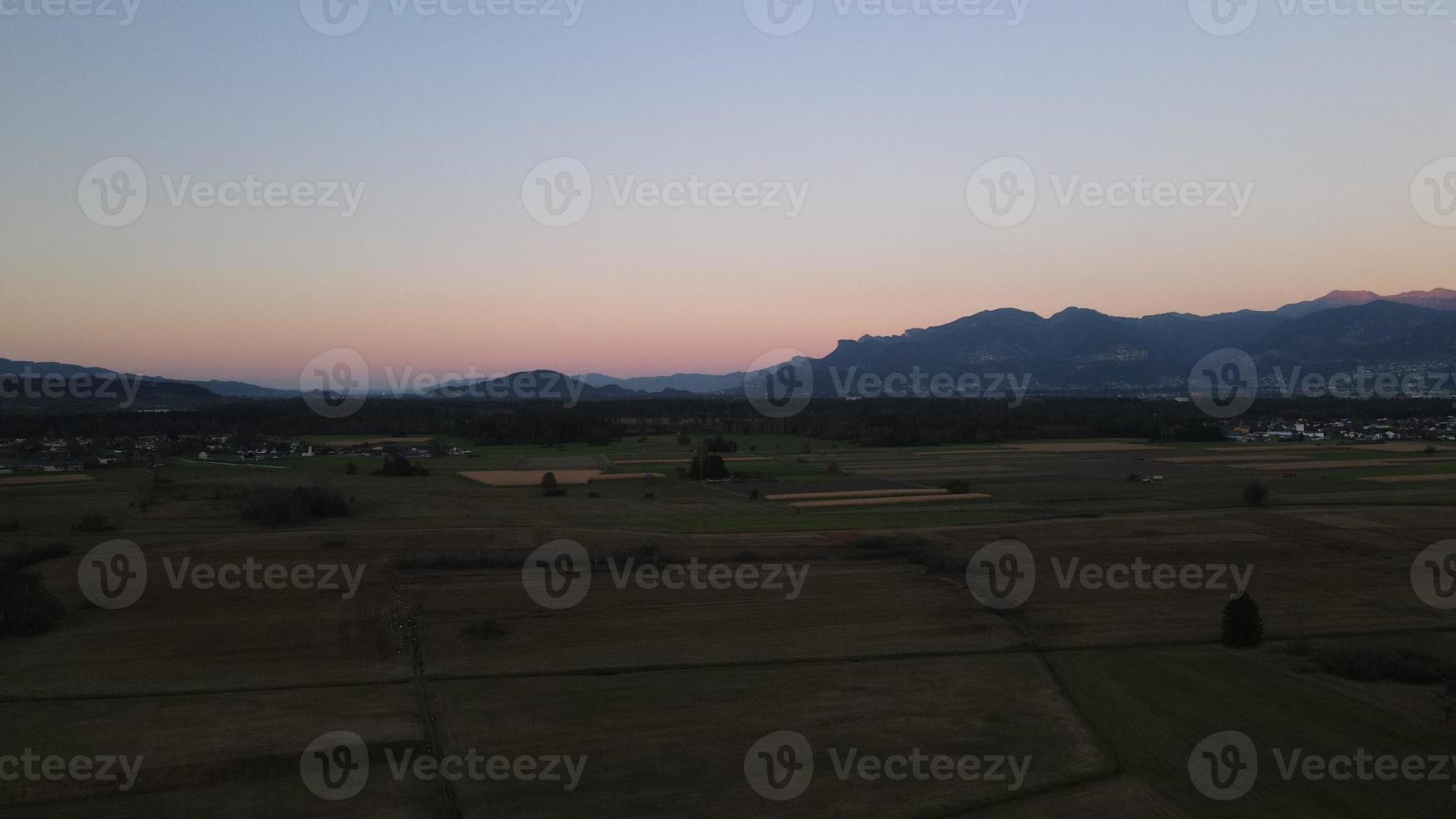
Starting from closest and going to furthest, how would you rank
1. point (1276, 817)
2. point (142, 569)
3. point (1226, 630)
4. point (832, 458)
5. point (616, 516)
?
point (1276, 817)
point (1226, 630)
point (142, 569)
point (616, 516)
point (832, 458)

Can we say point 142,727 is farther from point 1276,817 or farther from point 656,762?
point 1276,817

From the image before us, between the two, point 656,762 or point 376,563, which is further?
Result: point 376,563

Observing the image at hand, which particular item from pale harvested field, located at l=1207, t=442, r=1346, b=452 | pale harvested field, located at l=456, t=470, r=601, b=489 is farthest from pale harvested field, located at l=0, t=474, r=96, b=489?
pale harvested field, located at l=1207, t=442, r=1346, b=452

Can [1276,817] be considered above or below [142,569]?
below

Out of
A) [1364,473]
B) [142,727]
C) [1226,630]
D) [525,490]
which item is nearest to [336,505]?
[525,490]

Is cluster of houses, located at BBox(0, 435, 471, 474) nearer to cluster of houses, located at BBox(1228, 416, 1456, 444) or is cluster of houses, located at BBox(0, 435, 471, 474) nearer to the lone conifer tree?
the lone conifer tree
